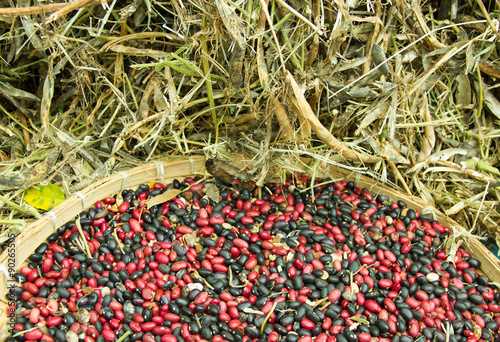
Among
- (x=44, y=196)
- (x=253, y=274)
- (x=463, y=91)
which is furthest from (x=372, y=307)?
(x=44, y=196)

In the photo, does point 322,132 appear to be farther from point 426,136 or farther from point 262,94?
point 426,136

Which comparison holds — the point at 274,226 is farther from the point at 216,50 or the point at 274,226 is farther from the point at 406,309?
the point at 216,50

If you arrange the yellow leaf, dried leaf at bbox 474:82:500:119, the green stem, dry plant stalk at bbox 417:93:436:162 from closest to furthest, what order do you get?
the green stem → the yellow leaf → dry plant stalk at bbox 417:93:436:162 → dried leaf at bbox 474:82:500:119

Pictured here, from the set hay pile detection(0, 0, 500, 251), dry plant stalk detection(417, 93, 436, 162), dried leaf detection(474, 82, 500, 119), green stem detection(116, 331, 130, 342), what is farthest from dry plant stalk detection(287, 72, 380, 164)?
green stem detection(116, 331, 130, 342)

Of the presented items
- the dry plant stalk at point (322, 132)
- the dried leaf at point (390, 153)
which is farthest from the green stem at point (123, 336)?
the dried leaf at point (390, 153)

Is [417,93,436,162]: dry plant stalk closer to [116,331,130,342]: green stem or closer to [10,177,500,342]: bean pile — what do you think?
[10,177,500,342]: bean pile

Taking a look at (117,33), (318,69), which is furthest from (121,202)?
(318,69)
